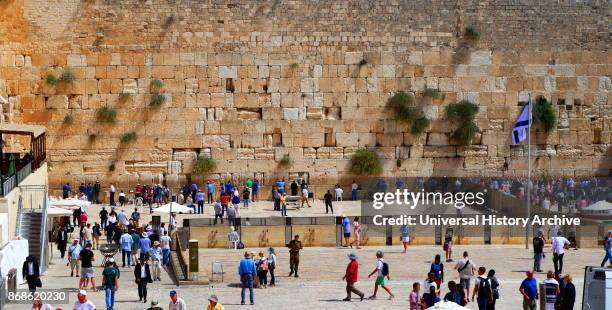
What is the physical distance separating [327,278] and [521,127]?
11.0 meters

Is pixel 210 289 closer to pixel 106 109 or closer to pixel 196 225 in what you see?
pixel 196 225

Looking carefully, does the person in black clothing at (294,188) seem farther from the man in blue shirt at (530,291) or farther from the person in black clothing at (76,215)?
the man in blue shirt at (530,291)

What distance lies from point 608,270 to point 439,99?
20.6m

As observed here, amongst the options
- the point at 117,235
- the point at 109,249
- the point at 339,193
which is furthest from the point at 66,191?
the point at 109,249

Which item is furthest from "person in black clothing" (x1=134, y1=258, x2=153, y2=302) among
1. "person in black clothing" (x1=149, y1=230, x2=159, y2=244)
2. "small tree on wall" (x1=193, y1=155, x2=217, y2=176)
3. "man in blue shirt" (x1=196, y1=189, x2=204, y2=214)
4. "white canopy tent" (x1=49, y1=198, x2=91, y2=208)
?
"small tree on wall" (x1=193, y1=155, x2=217, y2=176)

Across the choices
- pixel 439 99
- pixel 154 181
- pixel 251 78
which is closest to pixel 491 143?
pixel 439 99

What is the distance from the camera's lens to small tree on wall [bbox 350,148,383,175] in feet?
131

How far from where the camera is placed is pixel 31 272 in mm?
25234

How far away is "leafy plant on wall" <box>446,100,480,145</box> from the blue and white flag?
281cm

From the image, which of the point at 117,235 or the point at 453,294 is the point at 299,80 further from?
the point at 453,294

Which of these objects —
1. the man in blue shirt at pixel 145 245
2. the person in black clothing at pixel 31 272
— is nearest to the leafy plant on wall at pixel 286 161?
the man in blue shirt at pixel 145 245

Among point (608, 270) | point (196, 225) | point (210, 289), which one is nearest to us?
point (608, 270)

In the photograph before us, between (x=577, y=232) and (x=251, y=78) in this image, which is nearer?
(x=577, y=232)

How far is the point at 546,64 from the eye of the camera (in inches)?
1625
